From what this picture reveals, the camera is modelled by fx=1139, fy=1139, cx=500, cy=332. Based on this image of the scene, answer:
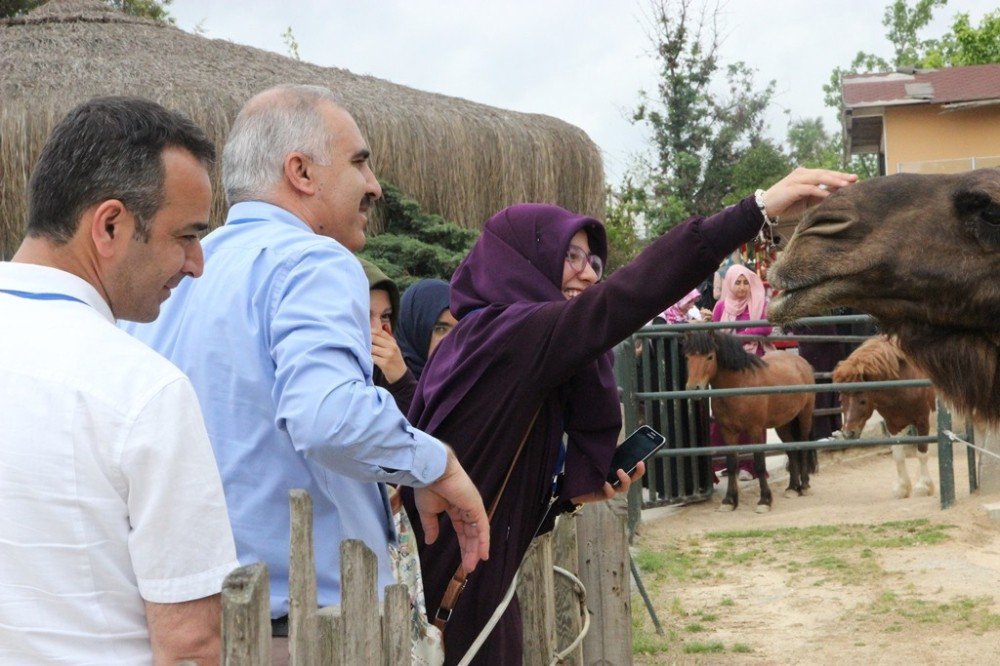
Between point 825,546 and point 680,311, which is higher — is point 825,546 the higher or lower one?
the lower one

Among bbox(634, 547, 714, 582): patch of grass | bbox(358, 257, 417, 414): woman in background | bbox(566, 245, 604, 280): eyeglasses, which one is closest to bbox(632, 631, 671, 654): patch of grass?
bbox(634, 547, 714, 582): patch of grass

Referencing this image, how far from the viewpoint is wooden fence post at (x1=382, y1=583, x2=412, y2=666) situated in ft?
7.00

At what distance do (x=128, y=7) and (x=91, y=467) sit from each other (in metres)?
23.1

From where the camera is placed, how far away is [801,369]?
1079cm

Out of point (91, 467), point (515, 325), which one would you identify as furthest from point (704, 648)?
point (91, 467)

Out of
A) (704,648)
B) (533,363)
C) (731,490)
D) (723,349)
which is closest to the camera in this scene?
(533,363)

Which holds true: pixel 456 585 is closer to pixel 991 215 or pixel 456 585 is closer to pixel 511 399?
pixel 511 399

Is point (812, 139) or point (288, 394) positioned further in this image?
point (812, 139)

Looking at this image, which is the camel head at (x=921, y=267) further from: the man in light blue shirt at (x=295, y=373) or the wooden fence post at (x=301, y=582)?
the wooden fence post at (x=301, y=582)

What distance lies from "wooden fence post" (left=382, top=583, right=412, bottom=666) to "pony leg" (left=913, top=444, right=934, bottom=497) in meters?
8.78

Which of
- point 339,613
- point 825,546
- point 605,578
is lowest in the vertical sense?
point 825,546

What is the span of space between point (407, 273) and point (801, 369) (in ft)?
13.0

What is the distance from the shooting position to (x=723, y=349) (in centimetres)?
1018

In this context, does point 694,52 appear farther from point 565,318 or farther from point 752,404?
point 565,318
